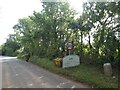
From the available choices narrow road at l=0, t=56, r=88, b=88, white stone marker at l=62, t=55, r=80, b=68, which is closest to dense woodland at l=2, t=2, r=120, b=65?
white stone marker at l=62, t=55, r=80, b=68

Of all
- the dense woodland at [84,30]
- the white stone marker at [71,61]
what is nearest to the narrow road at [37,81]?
the white stone marker at [71,61]

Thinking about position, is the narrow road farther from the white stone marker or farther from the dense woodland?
the dense woodland

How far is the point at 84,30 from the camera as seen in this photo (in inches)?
955

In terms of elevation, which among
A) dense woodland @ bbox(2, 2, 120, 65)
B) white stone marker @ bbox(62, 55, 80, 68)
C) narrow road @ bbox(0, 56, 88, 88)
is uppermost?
dense woodland @ bbox(2, 2, 120, 65)

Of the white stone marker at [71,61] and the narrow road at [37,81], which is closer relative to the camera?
the narrow road at [37,81]

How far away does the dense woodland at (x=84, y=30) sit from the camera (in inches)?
770

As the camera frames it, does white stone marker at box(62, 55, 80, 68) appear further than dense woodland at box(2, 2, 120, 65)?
Yes

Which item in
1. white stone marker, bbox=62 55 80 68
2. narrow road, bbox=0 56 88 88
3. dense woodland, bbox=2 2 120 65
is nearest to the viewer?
narrow road, bbox=0 56 88 88

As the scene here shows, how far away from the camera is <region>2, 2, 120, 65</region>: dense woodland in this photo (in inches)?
770

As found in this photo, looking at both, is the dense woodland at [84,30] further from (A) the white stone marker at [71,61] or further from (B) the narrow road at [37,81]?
(B) the narrow road at [37,81]

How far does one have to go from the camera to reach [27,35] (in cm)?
4625

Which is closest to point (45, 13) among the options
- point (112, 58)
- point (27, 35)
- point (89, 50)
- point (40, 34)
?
point (40, 34)

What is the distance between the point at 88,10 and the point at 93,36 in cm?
267

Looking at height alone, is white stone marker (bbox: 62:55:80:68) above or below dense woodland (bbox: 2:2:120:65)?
below
